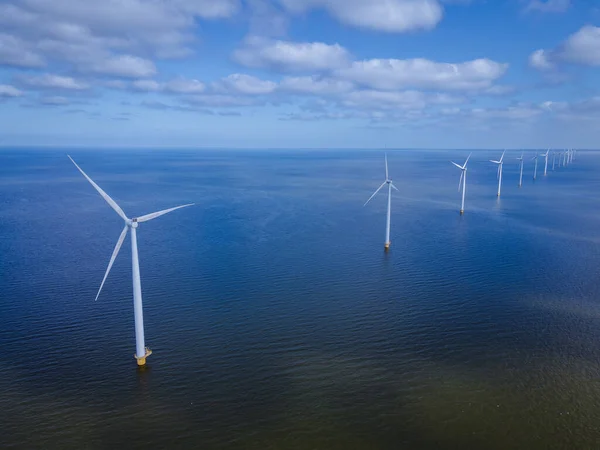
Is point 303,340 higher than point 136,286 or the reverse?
the reverse

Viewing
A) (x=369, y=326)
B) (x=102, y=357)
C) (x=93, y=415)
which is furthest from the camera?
(x=369, y=326)

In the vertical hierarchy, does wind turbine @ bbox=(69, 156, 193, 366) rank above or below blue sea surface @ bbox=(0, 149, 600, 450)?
above

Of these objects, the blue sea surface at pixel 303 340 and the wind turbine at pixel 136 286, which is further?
the wind turbine at pixel 136 286

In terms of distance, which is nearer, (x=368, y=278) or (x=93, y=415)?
(x=93, y=415)

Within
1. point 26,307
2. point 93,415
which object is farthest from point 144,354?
point 26,307

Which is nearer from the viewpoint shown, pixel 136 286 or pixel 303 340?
pixel 136 286

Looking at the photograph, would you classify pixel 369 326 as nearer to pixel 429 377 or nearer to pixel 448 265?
pixel 429 377

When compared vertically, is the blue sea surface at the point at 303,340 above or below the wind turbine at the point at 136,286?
below

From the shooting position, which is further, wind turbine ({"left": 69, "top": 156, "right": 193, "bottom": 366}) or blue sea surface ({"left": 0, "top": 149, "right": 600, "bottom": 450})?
wind turbine ({"left": 69, "top": 156, "right": 193, "bottom": 366})
